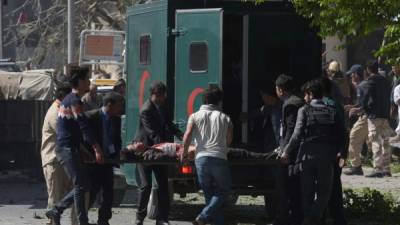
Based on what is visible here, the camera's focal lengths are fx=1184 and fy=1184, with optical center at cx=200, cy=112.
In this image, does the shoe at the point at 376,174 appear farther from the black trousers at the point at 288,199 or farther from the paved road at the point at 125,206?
the black trousers at the point at 288,199

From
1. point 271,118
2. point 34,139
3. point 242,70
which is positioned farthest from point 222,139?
point 34,139

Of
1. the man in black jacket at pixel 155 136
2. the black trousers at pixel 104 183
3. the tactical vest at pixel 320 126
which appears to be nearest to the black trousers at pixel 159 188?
the man in black jacket at pixel 155 136

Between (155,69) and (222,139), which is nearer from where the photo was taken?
(222,139)

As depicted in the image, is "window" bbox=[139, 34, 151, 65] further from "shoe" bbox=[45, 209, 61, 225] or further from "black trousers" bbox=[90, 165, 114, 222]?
"shoe" bbox=[45, 209, 61, 225]

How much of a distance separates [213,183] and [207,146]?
40 centimetres

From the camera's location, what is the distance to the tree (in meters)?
11.6

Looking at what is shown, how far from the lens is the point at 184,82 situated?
1390 cm

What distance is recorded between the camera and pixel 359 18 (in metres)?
12.1

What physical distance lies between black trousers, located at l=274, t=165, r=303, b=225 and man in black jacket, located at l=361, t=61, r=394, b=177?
669 cm

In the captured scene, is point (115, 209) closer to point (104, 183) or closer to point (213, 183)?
point (104, 183)

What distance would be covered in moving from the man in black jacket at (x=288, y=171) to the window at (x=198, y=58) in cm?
106

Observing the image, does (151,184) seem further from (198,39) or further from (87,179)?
(198,39)

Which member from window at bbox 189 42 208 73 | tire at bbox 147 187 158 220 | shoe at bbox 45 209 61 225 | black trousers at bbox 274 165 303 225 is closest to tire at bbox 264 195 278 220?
black trousers at bbox 274 165 303 225

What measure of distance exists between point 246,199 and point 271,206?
266 cm
